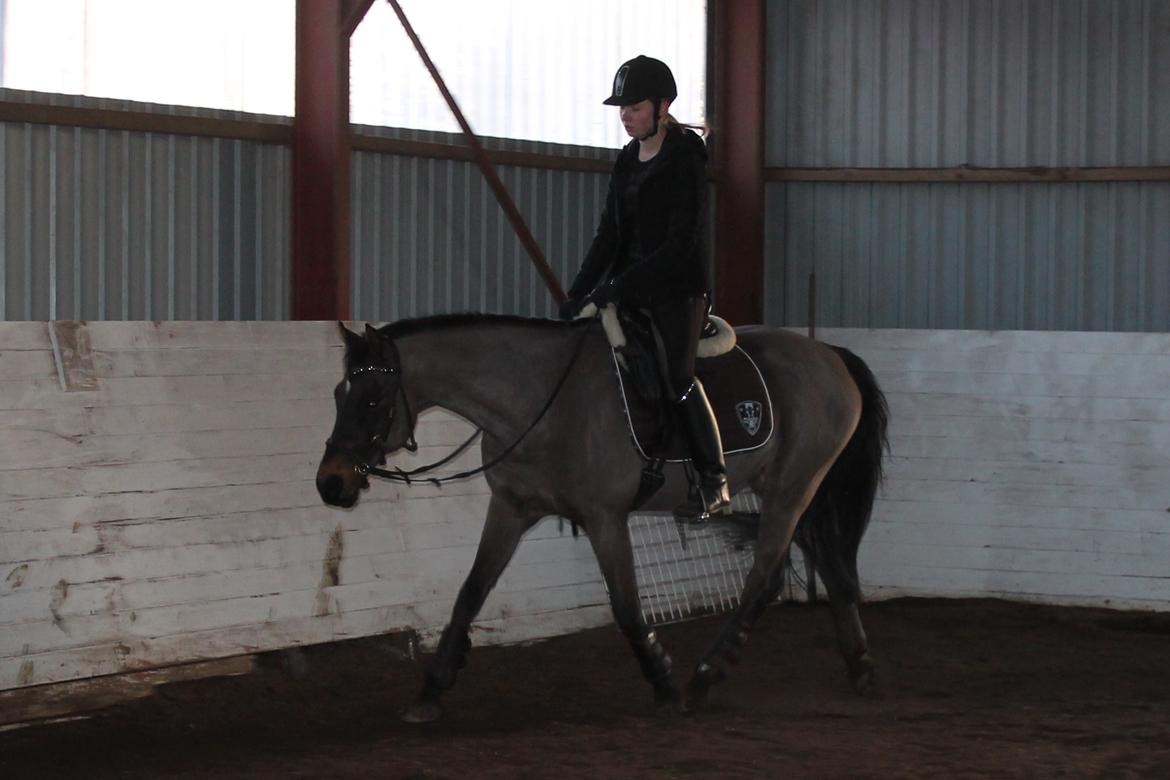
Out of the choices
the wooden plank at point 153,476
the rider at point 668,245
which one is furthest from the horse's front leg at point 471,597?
the wooden plank at point 153,476

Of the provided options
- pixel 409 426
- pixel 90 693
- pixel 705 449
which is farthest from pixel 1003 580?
pixel 90 693

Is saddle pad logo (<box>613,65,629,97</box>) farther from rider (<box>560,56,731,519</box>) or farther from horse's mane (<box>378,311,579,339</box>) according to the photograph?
horse's mane (<box>378,311,579,339</box>)

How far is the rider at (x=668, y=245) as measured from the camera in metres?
5.19

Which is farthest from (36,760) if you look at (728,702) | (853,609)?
(853,609)

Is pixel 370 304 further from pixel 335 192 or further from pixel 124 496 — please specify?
pixel 124 496

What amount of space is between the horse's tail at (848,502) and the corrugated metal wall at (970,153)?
352 centimetres

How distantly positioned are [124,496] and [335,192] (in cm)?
235

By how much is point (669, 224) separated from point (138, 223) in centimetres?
284

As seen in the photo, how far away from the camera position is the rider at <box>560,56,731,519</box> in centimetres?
→ 519

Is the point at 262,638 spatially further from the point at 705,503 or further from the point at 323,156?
the point at 323,156

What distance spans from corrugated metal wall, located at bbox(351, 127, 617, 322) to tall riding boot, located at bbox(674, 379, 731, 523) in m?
2.74

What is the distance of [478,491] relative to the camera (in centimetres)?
681

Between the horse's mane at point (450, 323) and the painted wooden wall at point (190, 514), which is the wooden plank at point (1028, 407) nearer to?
the painted wooden wall at point (190, 514)

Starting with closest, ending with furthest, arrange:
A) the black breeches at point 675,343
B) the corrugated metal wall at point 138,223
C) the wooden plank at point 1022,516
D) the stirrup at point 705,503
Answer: the black breeches at point 675,343
the stirrup at point 705,503
the corrugated metal wall at point 138,223
the wooden plank at point 1022,516
